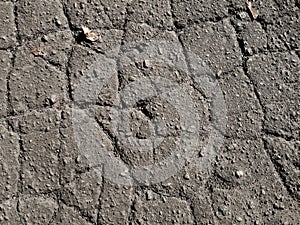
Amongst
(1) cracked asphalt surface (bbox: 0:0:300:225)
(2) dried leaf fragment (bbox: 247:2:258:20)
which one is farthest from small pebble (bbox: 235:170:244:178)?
(2) dried leaf fragment (bbox: 247:2:258:20)

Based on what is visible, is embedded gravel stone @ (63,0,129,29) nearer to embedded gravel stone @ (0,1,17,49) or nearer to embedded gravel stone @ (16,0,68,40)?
embedded gravel stone @ (16,0,68,40)

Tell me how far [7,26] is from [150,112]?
0.75 metres

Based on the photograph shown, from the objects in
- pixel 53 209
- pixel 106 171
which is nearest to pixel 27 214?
pixel 53 209

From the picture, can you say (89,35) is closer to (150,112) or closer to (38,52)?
(38,52)

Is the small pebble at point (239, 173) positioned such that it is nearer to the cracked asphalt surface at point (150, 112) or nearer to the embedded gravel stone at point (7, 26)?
the cracked asphalt surface at point (150, 112)

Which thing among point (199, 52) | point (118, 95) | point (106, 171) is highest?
point (199, 52)

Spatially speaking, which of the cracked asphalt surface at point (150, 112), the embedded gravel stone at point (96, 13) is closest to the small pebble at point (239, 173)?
the cracked asphalt surface at point (150, 112)

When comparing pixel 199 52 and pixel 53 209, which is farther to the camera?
pixel 199 52

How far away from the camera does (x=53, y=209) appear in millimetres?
2209

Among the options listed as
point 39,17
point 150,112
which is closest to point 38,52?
point 39,17

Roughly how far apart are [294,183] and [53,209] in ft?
3.27

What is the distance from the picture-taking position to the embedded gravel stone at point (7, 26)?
7.88 feet

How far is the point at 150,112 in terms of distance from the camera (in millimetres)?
2326

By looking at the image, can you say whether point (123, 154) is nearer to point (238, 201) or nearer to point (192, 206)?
point (192, 206)
